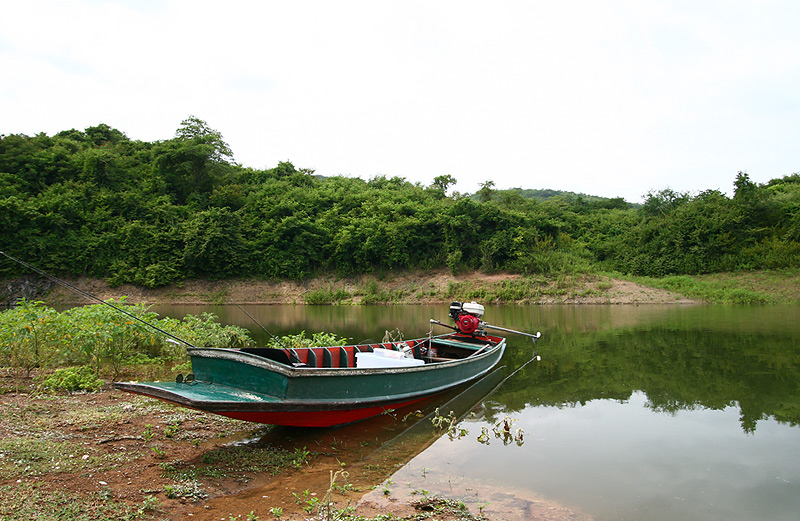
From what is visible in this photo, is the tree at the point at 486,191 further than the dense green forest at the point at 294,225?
Yes

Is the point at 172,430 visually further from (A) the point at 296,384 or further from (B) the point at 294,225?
(B) the point at 294,225

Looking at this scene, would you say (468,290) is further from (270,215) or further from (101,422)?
(101,422)

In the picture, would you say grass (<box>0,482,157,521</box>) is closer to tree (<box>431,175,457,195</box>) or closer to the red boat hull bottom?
the red boat hull bottom

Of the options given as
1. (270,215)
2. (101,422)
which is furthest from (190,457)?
(270,215)

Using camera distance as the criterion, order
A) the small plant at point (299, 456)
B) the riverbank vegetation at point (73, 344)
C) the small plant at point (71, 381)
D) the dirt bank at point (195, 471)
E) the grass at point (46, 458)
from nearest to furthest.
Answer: the dirt bank at point (195, 471) < the grass at point (46, 458) < the small plant at point (299, 456) < the small plant at point (71, 381) < the riverbank vegetation at point (73, 344)

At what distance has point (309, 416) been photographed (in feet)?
20.7

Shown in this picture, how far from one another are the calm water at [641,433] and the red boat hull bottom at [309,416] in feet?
3.84

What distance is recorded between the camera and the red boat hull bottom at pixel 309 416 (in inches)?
226

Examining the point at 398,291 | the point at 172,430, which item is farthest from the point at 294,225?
the point at 172,430

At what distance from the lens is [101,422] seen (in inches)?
241

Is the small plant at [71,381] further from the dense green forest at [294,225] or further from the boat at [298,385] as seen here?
the dense green forest at [294,225]

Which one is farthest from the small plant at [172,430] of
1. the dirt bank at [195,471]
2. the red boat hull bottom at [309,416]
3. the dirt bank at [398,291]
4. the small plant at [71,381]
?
the dirt bank at [398,291]

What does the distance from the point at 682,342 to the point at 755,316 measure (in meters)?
9.15

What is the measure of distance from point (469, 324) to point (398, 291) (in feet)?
72.9
